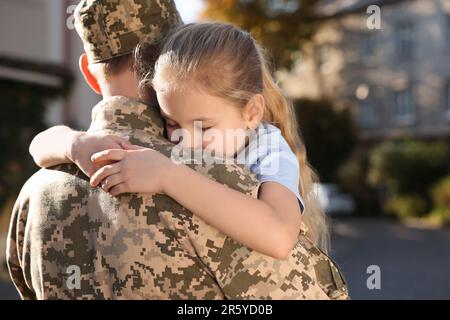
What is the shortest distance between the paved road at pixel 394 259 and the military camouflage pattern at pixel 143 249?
712cm

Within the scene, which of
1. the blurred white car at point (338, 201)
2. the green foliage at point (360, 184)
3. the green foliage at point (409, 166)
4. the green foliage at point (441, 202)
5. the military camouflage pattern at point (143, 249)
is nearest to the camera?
the military camouflage pattern at point (143, 249)

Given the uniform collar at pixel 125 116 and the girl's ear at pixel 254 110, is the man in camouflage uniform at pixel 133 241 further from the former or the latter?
the girl's ear at pixel 254 110

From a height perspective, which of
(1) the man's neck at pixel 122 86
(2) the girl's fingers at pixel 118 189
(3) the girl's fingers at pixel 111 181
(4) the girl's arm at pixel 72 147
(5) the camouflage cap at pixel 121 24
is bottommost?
(2) the girl's fingers at pixel 118 189

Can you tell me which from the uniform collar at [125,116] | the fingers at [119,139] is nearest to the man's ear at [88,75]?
the uniform collar at [125,116]

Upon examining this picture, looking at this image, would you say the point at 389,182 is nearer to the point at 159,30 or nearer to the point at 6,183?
the point at 6,183

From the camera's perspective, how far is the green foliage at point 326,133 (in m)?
33.8

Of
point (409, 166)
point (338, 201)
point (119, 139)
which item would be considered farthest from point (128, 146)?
point (409, 166)

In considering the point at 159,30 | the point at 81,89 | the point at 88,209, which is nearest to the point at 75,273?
the point at 88,209

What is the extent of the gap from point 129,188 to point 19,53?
12.3 metres

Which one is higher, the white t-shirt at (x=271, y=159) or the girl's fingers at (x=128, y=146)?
the girl's fingers at (x=128, y=146)

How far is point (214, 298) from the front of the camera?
1798 mm

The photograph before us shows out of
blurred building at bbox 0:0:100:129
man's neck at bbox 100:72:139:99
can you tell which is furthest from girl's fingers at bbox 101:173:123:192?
blurred building at bbox 0:0:100:129

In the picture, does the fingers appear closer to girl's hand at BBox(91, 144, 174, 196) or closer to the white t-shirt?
girl's hand at BBox(91, 144, 174, 196)

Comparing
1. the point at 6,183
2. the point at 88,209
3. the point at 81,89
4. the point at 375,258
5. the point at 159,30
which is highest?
the point at 159,30
